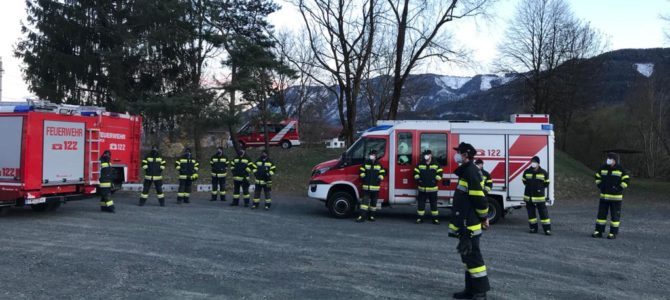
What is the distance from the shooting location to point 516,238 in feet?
34.8

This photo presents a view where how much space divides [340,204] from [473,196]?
7.31 metres

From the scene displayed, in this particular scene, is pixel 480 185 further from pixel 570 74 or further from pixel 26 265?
pixel 570 74

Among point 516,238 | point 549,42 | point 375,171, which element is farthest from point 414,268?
point 549,42

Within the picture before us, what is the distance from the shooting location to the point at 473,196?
596 cm

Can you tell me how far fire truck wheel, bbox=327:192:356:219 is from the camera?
1305 cm

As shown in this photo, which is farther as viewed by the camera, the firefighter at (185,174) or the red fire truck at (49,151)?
the firefighter at (185,174)

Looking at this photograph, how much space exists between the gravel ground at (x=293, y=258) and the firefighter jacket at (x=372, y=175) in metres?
0.92

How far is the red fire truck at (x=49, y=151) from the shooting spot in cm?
1130

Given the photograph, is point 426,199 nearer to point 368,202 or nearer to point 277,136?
point 368,202

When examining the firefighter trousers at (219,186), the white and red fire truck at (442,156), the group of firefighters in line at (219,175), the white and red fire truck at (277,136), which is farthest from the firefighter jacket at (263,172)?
the white and red fire truck at (277,136)

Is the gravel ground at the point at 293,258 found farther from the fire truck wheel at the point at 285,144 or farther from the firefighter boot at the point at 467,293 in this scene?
the fire truck wheel at the point at 285,144

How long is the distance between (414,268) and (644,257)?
4513mm

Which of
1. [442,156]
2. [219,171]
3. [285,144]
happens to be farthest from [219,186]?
[285,144]

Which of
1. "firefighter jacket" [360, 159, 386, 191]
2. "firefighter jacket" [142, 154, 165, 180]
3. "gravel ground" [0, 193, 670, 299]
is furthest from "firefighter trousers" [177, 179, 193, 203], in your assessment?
"firefighter jacket" [360, 159, 386, 191]
